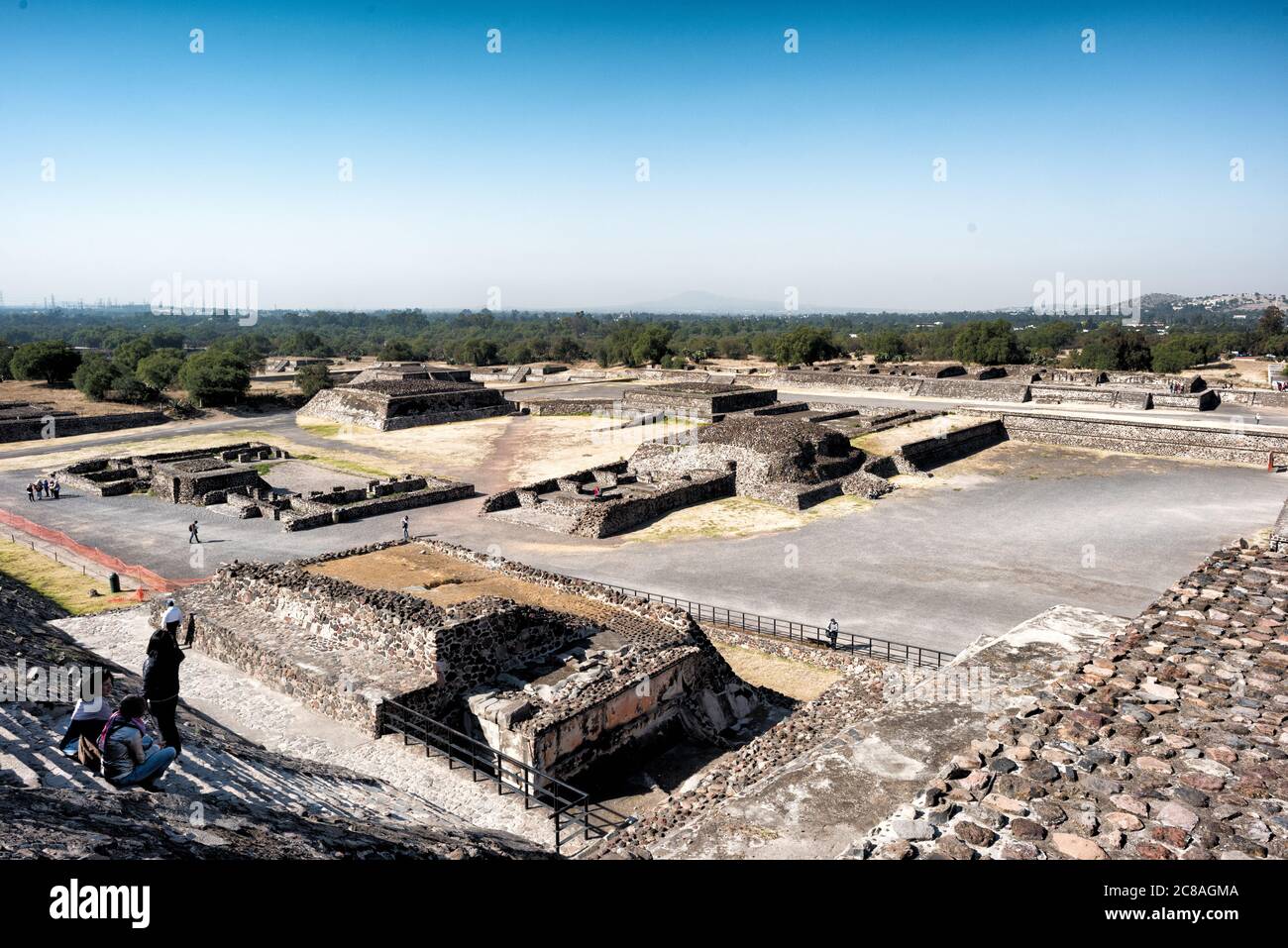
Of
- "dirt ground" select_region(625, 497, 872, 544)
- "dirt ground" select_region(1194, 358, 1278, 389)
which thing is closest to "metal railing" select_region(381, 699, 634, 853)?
"dirt ground" select_region(625, 497, 872, 544)

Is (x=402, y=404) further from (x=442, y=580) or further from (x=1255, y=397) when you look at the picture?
(x=1255, y=397)

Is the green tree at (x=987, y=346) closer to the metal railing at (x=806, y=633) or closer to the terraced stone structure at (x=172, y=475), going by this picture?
the metal railing at (x=806, y=633)

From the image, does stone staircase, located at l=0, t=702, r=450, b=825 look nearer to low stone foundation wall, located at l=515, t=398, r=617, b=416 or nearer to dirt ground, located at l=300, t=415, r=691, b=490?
dirt ground, located at l=300, t=415, r=691, b=490

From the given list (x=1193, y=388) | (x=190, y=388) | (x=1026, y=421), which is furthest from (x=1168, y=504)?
(x=190, y=388)

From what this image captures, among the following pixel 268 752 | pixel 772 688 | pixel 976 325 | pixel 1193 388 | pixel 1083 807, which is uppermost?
pixel 976 325

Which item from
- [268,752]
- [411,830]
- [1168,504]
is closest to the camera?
[411,830]

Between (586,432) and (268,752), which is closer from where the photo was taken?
(268,752)
